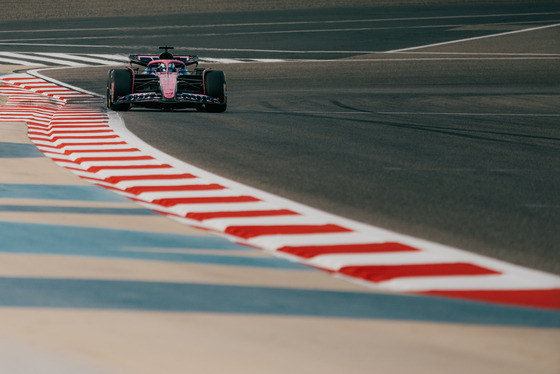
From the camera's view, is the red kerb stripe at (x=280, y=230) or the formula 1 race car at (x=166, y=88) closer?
the red kerb stripe at (x=280, y=230)

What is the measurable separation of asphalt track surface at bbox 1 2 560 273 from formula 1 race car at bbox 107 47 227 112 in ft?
0.82

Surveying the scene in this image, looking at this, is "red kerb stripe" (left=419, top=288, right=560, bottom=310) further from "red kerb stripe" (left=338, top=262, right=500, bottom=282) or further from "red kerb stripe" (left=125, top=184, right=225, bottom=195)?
"red kerb stripe" (left=125, top=184, right=225, bottom=195)

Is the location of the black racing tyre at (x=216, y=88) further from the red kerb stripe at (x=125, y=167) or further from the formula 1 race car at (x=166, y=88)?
the red kerb stripe at (x=125, y=167)

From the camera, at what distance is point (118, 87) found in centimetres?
1538

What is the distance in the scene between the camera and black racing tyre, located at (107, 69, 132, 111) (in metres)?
15.4

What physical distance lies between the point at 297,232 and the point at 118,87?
32.1 feet

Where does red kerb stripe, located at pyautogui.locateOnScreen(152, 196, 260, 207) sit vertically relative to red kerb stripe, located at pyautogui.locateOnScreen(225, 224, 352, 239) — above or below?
below

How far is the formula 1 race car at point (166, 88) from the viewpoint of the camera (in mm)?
15367

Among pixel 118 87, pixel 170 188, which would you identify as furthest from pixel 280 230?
pixel 118 87

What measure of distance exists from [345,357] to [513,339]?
724 millimetres

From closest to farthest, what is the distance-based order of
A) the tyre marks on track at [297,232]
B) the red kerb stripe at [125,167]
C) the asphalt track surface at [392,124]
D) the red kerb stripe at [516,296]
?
the red kerb stripe at [516,296]
the tyre marks on track at [297,232]
the asphalt track surface at [392,124]
the red kerb stripe at [125,167]

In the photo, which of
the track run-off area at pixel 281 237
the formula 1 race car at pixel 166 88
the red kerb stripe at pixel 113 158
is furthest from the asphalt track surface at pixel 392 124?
the red kerb stripe at pixel 113 158

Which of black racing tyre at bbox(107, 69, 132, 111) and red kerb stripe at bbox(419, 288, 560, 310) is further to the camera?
black racing tyre at bbox(107, 69, 132, 111)

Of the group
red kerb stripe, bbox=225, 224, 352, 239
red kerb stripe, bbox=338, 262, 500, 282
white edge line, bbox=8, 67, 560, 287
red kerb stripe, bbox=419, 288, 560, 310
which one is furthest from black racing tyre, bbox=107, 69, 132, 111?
red kerb stripe, bbox=419, 288, 560, 310
